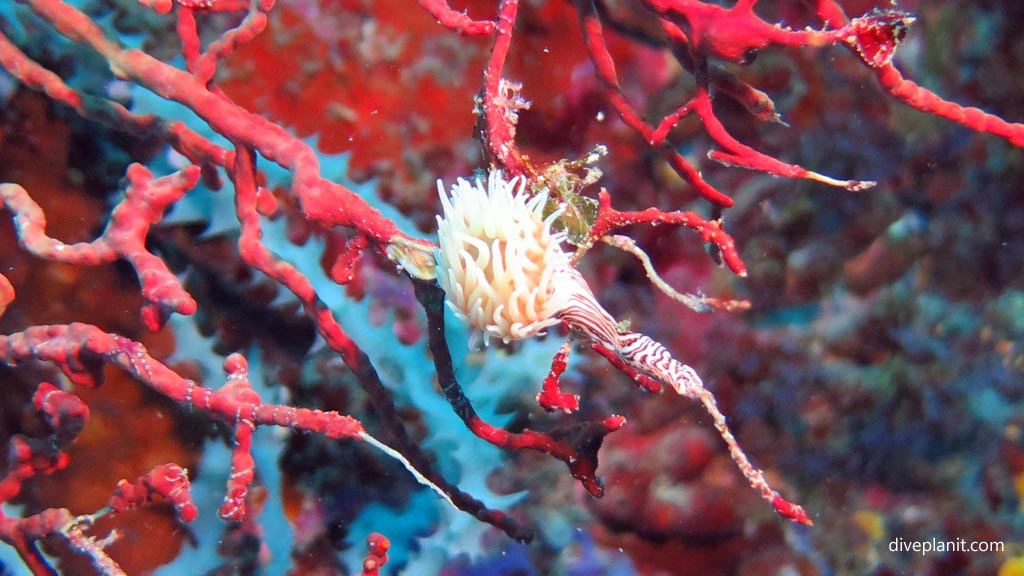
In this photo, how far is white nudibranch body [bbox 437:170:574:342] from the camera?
1.63 metres

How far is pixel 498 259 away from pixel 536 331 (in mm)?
342

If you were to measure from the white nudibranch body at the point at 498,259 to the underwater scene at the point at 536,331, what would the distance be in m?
0.19

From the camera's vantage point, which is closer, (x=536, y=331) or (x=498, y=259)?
(x=498, y=259)

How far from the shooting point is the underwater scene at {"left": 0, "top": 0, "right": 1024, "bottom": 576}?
2.08m

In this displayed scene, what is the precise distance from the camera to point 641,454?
8.78ft

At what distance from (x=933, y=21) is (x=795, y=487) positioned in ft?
6.41

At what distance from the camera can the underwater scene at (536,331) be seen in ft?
6.81

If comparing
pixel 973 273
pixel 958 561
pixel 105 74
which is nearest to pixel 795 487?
pixel 958 561

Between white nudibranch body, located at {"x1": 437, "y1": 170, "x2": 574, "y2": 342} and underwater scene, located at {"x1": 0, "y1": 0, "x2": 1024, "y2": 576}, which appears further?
underwater scene, located at {"x1": 0, "y1": 0, "x2": 1024, "y2": 576}

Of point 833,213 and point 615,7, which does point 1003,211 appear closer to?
point 833,213

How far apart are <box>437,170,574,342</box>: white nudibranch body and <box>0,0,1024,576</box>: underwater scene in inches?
7.5

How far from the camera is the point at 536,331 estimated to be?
186cm

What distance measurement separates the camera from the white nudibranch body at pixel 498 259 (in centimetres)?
163

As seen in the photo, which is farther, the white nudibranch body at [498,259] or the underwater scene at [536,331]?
the underwater scene at [536,331]
